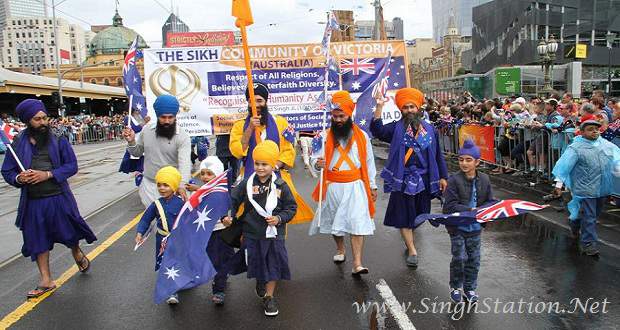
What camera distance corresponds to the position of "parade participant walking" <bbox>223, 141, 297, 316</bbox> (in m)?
4.28

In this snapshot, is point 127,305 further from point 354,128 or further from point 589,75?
point 589,75

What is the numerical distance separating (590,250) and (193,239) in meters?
4.09

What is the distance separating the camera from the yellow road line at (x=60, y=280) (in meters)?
4.28

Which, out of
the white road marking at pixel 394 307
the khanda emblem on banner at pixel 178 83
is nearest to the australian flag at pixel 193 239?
the white road marking at pixel 394 307

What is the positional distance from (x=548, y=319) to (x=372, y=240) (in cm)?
267

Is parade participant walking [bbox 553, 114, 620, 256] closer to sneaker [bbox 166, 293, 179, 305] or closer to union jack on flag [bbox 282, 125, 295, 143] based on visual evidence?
union jack on flag [bbox 282, 125, 295, 143]

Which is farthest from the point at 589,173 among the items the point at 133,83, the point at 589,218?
the point at 133,83

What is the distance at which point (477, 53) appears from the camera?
242ft

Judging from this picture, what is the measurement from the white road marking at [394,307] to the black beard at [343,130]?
4.67 feet

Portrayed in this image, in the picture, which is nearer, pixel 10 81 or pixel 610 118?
pixel 610 118

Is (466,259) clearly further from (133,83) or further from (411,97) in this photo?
(133,83)

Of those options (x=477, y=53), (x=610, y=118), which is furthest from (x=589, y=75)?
(x=610, y=118)

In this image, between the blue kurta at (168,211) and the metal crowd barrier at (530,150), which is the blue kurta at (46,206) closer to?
the blue kurta at (168,211)

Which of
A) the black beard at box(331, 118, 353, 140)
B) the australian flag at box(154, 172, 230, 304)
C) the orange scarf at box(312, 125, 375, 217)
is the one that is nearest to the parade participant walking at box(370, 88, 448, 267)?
the orange scarf at box(312, 125, 375, 217)
